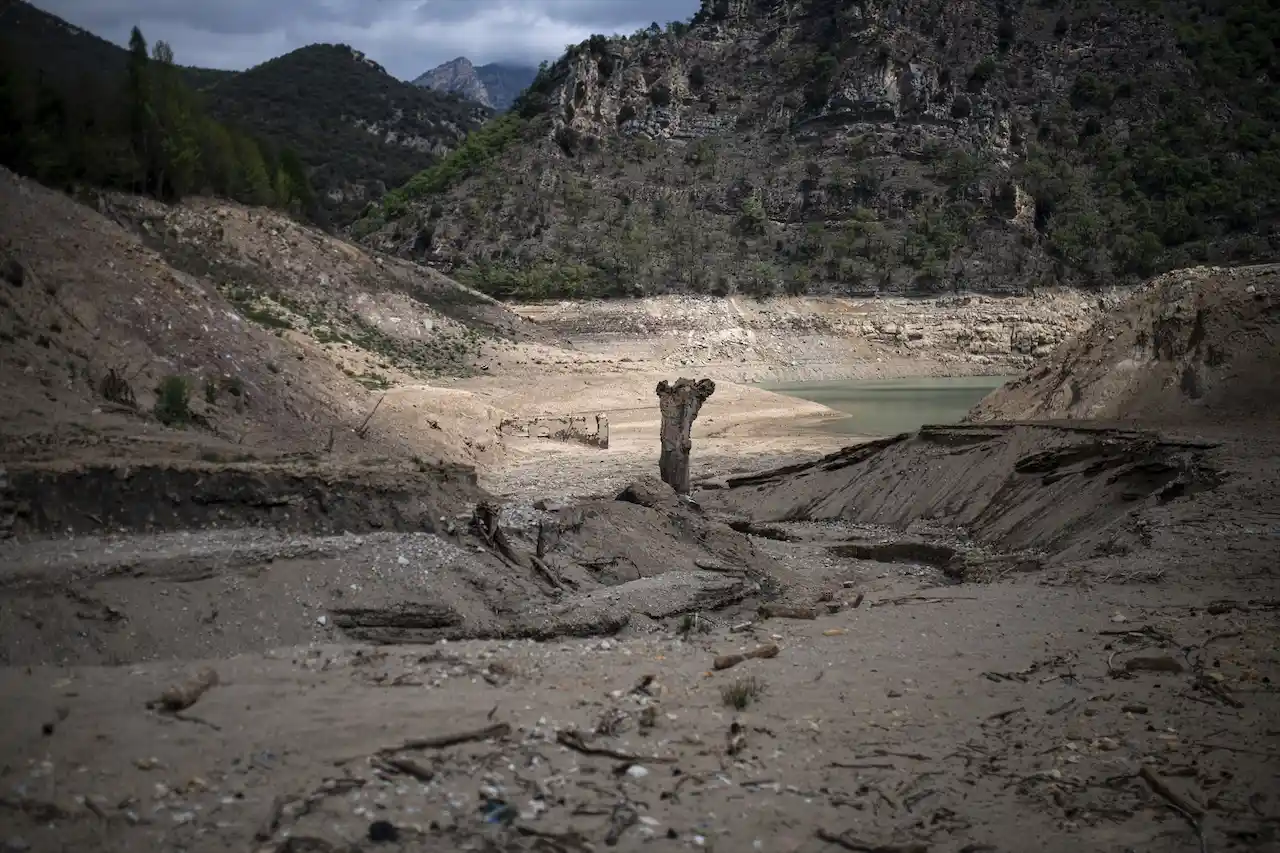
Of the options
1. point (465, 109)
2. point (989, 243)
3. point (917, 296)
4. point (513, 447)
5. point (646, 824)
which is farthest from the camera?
point (465, 109)

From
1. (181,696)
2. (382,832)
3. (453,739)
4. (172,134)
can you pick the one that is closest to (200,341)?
(181,696)

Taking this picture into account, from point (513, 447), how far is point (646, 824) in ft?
69.5

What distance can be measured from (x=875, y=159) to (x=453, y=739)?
278 ft

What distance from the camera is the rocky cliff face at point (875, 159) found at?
69.0m

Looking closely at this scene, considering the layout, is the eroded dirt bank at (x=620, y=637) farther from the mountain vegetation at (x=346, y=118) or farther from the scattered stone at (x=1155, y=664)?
the mountain vegetation at (x=346, y=118)

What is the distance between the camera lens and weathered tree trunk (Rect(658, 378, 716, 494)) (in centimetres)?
1516

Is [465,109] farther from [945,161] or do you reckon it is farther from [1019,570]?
[1019,570]

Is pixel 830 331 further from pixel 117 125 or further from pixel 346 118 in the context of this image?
pixel 346 118

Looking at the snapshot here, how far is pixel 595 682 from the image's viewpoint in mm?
5977

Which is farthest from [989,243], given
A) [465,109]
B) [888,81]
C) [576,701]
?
[465,109]

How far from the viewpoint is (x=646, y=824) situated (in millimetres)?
4285

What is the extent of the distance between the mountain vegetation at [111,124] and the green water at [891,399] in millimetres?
20672

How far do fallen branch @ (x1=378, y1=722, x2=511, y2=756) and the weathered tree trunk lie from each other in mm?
10064

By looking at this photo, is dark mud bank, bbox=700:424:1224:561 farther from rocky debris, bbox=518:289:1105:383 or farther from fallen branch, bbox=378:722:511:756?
rocky debris, bbox=518:289:1105:383
